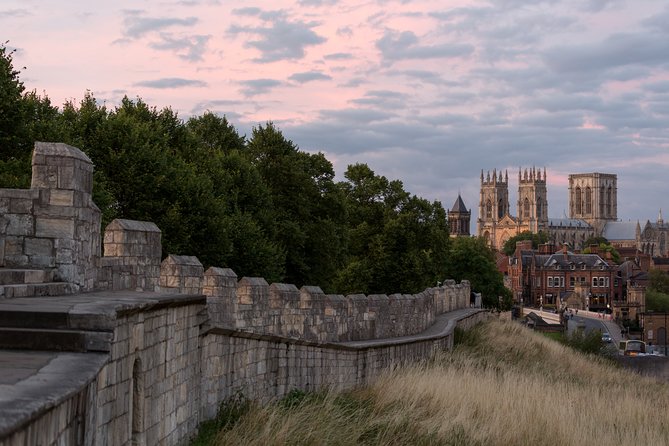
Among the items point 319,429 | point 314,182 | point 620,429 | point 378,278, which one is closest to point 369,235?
point 378,278

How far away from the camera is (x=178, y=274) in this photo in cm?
1393

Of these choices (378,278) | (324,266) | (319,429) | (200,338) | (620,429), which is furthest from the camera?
(378,278)

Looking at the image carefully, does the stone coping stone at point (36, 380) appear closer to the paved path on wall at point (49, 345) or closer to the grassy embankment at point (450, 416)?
the paved path on wall at point (49, 345)

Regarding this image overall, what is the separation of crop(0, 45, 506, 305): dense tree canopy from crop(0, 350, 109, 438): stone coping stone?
18554mm

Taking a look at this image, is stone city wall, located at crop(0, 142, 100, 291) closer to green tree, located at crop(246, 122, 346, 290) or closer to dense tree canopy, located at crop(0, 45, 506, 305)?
dense tree canopy, located at crop(0, 45, 506, 305)

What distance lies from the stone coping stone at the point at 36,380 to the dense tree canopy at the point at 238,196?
18.6 meters

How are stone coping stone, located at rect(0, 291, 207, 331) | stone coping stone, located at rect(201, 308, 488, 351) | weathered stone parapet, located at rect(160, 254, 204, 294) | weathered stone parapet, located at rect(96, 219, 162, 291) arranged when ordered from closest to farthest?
1. stone coping stone, located at rect(0, 291, 207, 331)
2. weathered stone parapet, located at rect(96, 219, 162, 291)
3. stone coping stone, located at rect(201, 308, 488, 351)
4. weathered stone parapet, located at rect(160, 254, 204, 294)

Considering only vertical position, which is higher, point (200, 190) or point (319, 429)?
point (200, 190)

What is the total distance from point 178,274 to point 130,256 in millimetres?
1690

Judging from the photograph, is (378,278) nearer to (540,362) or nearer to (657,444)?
(540,362)

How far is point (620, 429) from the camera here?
19062 mm

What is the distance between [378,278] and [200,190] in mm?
27123

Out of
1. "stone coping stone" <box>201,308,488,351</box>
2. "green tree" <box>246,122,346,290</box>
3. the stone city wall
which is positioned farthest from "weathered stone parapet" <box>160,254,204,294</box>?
"green tree" <box>246,122,346,290</box>

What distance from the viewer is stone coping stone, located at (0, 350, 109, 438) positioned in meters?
4.62
